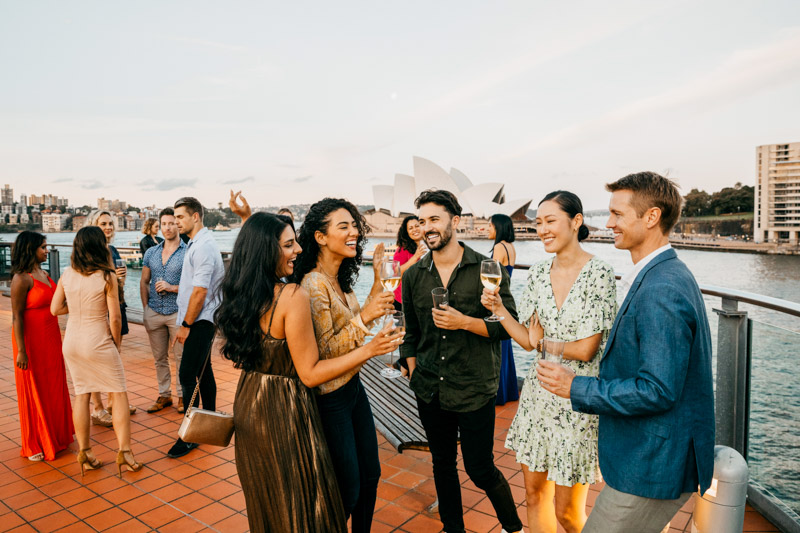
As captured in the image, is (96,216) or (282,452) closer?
(282,452)

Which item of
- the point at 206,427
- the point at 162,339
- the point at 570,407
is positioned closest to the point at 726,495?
the point at 570,407

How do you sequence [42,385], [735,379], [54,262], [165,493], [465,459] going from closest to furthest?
[465,459]
[735,379]
[165,493]
[42,385]
[54,262]

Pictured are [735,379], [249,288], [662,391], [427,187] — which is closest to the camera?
[662,391]

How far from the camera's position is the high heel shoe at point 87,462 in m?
3.28

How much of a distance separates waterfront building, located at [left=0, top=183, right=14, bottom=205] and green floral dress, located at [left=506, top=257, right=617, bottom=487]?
31636 mm

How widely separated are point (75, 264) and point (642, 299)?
3.58 metres

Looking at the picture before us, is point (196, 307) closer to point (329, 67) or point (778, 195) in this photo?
point (329, 67)

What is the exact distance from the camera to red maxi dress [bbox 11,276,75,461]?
140 inches

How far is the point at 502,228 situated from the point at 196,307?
108 inches

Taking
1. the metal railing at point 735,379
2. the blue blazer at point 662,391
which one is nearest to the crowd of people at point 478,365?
the blue blazer at point 662,391

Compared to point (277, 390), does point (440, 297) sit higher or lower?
higher

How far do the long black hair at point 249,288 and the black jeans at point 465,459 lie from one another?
103cm

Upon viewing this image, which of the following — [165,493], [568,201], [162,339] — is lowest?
[165,493]

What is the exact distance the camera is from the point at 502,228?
14.3 feet
